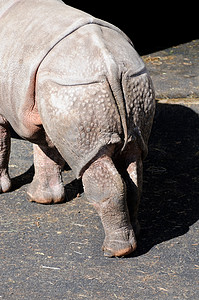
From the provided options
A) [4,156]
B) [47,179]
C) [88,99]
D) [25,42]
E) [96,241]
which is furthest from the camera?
[4,156]

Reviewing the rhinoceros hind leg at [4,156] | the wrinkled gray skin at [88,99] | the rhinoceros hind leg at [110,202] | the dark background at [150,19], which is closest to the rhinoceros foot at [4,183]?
the rhinoceros hind leg at [4,156]

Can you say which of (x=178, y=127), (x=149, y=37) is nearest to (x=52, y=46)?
(x=178, y=127)

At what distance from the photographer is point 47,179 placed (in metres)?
4.38

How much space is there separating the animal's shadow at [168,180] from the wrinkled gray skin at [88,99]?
294 mm

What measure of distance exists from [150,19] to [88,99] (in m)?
6.21

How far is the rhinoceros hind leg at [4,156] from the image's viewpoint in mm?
4484

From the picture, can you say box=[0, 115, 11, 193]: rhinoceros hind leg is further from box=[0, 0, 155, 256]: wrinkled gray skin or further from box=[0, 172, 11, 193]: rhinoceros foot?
box=[0, 0, 155, 256]: wrinkled gray skin

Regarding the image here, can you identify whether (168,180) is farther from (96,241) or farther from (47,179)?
(96,241)

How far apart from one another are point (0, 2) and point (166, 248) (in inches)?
78.0

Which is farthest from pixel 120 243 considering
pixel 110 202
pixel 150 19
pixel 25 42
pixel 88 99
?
pixel 150 19

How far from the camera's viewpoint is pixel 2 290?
3.38 meters

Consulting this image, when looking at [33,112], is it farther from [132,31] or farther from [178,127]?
[132,31]

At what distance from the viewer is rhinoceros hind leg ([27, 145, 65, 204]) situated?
434 centimetres

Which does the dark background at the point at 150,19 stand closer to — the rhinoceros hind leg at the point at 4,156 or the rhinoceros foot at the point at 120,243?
the rhinoceros hind leg at the point at 4,156
